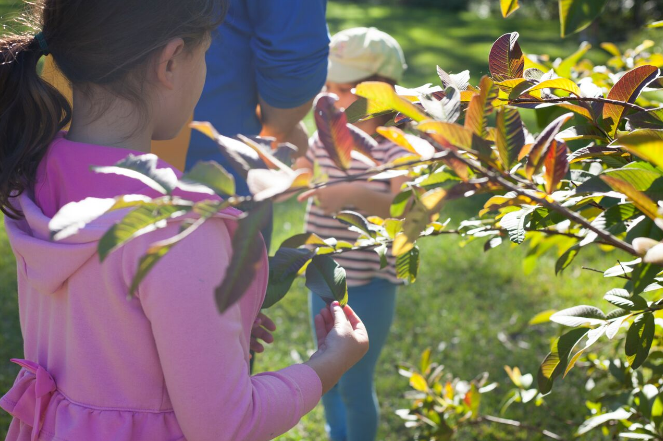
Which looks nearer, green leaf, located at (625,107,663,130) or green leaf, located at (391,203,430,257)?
green leaf, located at (391,203,430,257)

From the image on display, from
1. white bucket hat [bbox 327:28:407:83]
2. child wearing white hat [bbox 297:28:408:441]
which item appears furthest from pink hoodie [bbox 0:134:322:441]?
white bucket hat [bbox 327:28:407:83]

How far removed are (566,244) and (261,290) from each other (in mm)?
958

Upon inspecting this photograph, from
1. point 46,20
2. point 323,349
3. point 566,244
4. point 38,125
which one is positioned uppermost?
point 46,20

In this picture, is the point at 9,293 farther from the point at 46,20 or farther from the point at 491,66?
the point at 491,66

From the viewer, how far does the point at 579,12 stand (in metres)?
0.93

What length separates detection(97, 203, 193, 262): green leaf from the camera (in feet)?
2.28

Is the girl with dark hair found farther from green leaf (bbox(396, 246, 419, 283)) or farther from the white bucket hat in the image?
the white bucket hat

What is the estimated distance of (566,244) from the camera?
1.84 m

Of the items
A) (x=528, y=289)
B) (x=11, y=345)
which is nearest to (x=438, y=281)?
(x=528, y=289)

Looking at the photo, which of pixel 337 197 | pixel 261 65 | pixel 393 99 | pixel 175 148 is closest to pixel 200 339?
pixel 393 99

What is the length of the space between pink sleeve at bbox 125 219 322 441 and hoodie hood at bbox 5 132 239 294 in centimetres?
8

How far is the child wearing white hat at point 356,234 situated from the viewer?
2418mm

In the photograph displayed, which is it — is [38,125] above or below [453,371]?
above

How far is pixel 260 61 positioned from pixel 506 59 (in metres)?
1.05
